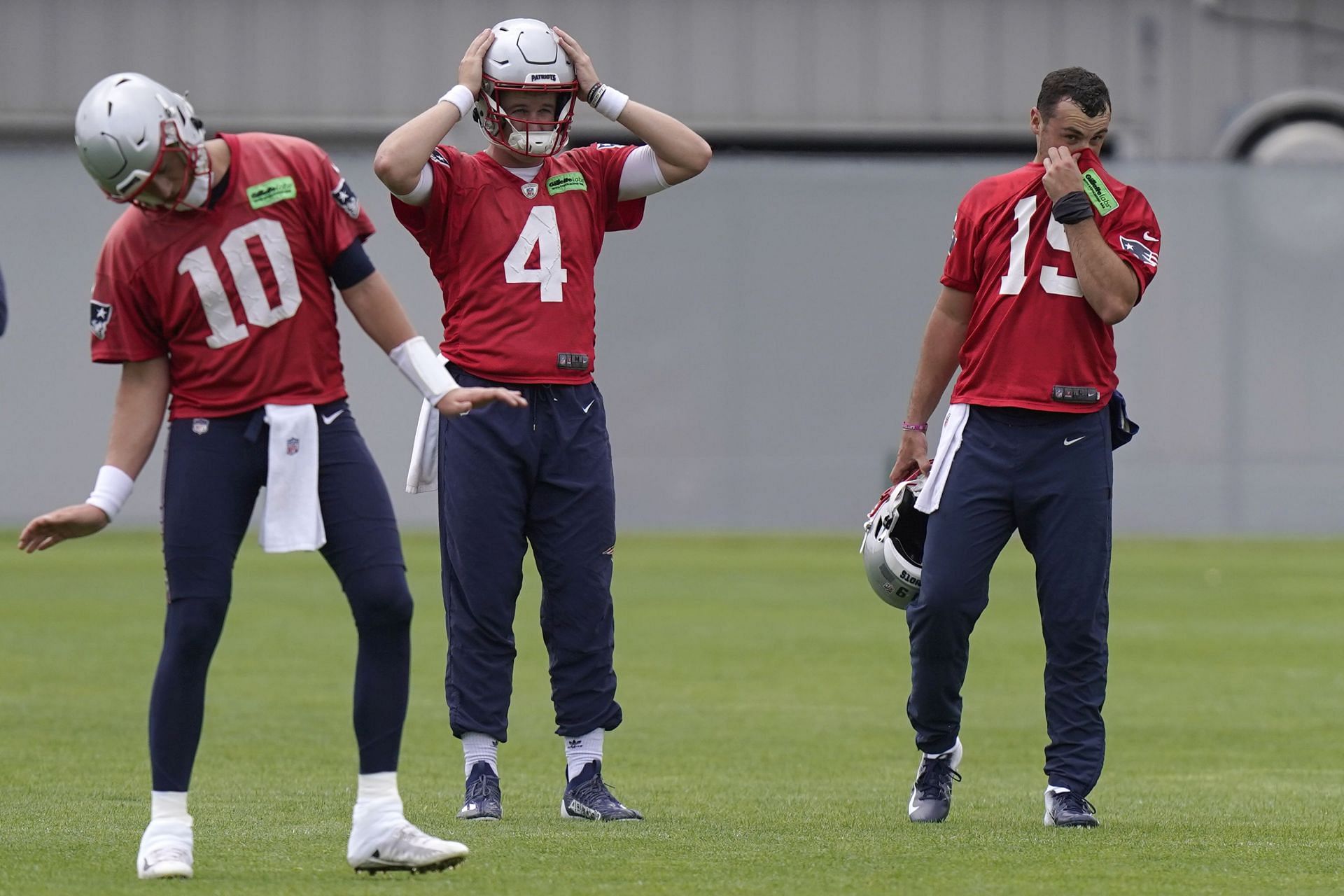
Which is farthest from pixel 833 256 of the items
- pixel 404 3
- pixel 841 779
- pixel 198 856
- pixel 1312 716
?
pixel 198 856

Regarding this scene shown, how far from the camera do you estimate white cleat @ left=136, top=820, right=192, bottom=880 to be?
478cm

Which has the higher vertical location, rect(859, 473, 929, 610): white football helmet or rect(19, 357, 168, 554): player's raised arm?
rect(19, 357, 168, 554): player's raised arm

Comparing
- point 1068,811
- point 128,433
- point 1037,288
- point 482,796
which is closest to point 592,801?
point 482,796

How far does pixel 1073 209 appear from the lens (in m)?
5.70

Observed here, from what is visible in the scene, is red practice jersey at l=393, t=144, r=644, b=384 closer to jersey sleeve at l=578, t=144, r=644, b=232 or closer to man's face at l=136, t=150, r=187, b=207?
jersey sleeve at l=578, t=144, r=644, b=232

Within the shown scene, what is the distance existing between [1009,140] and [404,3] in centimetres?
620

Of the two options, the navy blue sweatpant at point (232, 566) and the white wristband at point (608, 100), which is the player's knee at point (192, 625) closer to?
the navy blue sweatpant at point (232, 566)

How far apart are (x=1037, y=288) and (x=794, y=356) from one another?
14.7 meters

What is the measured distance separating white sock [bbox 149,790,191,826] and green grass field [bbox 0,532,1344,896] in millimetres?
161

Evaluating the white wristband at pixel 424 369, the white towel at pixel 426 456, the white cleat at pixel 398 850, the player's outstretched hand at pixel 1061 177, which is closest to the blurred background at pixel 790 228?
the white towel at pixel 426 456

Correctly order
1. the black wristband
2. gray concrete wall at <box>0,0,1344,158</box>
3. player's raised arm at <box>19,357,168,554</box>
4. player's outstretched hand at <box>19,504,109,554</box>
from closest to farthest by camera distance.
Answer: player's outstretched hand at <box>19,504,109,554</box>
player's raised arm at <box>19,357,168,554</box>
the black wristband
gray concrete wall at <box>0,0,1344,158</box>

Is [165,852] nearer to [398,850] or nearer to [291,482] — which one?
[398,850]

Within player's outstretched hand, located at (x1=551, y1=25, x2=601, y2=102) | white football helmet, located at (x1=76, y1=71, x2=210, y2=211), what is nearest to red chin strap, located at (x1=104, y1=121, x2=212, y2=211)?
white football helmet, located at (x1=76, y1=71, x2=210, y2=211)

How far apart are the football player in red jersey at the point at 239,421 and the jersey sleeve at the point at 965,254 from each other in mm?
1655
